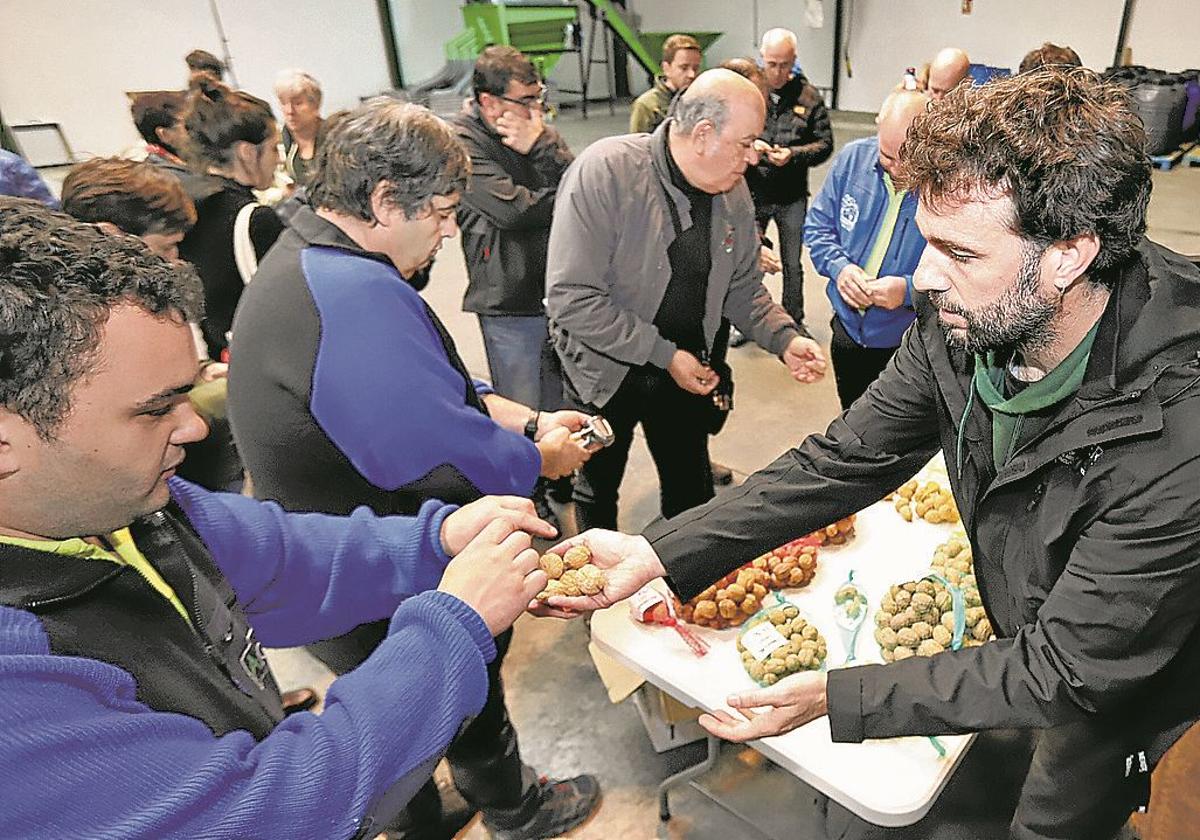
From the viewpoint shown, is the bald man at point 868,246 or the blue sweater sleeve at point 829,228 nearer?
the bald man at point 868,246

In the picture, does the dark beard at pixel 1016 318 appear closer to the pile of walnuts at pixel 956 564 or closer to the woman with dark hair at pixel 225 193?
the pile of walnuts at pixel 956 564

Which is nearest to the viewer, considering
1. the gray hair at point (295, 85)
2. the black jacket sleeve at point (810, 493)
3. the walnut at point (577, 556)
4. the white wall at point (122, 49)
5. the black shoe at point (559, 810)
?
the black jacket sleeve at point (810, 493)

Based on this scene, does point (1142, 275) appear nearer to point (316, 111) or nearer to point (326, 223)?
point (326, 223)

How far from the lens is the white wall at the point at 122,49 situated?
9641 millimetres

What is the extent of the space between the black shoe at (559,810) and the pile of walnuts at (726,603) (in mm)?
882

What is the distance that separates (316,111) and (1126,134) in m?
3.85

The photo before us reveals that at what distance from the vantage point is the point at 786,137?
4.54 meters

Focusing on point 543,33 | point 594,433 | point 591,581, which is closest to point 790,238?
point 594,433

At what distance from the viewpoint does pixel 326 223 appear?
1.64m

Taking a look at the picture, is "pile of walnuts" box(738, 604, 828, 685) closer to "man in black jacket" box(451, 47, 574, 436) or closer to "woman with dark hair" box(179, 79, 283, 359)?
"man in black jacket" box(451, 47, 574, 436)

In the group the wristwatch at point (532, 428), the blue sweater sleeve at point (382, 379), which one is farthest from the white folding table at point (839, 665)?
the wristwatch at point (532, 428)

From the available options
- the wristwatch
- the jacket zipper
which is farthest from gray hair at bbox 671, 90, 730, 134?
the jacket zipper

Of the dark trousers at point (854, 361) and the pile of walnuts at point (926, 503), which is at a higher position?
the pile of walnuts at point (926, 503)

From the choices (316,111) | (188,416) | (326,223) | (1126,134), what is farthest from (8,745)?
(316,111)
